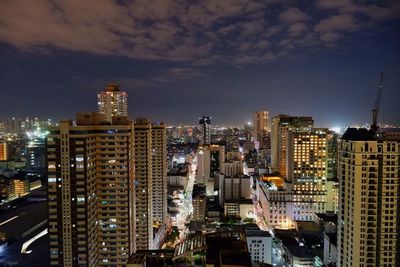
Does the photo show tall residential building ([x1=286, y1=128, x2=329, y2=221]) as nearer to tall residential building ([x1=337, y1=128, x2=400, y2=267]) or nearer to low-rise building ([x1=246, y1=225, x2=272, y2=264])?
low-rise building ([x1=246, y1=225, x2=272, y2=264])

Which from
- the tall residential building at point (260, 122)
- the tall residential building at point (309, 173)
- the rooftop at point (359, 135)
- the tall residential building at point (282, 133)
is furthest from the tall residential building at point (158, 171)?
the tall residential building at point (260, 122)

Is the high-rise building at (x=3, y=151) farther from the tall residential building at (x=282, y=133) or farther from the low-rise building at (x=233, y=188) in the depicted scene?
the tall residential building at (x=282, y=133)

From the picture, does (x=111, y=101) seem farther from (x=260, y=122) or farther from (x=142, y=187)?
(x=260, y=122)

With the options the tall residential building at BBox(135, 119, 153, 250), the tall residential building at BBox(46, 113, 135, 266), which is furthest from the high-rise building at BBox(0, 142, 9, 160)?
the tall residential building at BBox(46, 113, 135, 266)

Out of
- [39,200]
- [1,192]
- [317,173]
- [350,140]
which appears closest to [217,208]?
[317,173]

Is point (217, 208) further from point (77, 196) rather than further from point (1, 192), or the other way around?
point (1, 192)

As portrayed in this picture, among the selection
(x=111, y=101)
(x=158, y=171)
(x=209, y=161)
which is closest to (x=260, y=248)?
(x=158, y=171)

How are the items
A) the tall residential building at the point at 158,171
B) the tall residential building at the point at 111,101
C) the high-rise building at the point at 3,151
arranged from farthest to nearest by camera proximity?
1. the high-rise building at the point at 3,151
2. the tall residential building at the point at 111,101
3. the tall residential building at the point at 158,171
